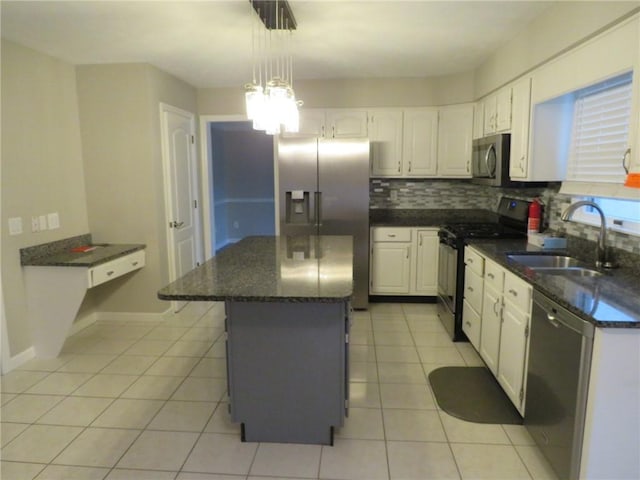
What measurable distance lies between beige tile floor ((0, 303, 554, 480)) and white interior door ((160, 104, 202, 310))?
1120 millimetres

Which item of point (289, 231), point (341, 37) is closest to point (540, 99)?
point (341, 37)

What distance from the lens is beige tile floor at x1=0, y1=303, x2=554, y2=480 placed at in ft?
6.43

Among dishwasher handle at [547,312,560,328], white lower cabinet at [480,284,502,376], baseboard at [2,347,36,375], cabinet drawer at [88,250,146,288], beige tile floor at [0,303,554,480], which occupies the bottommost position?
beige tile floor at [0,303,554,480]

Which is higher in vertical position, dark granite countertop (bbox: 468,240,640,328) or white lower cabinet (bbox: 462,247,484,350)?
dark granite countertop (bbox: 468,240,640,328)

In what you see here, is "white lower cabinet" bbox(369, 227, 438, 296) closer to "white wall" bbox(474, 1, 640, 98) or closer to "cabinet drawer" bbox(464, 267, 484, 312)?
"cabinet drawer" bbox(464, 267, 484, 312)

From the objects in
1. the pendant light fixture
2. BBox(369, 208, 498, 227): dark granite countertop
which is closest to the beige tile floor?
BBox(369, 208, 498, 227): dark granite countertop

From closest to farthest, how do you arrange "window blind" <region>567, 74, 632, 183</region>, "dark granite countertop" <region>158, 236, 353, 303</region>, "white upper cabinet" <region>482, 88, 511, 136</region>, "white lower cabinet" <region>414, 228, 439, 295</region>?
"dark granite countertop" <region>158, 236, 353, 303</region>, "window blind" <region>567, 74, 632, 183</region>, "white upper cabinet" <region>482, 88, 511, 136</region>, "white lower cabinet" <region>414, 228, 439, 295</region>

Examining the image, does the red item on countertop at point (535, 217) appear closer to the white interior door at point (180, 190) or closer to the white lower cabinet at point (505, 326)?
the white lower cabinet at point (505, 326)

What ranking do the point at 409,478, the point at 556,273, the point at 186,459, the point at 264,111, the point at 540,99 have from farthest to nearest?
the point at 540,99
the point at 556,273
the point at 264,111
the point at 186,459
the point at 409,478

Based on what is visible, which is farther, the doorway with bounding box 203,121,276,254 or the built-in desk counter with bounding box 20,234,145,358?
the doorway with bounding box 203,121,276,254

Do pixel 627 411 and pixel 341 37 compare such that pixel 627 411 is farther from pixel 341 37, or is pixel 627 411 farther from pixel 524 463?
pixel 341 37

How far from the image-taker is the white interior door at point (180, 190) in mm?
3996

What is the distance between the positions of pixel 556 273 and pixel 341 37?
2175 mm

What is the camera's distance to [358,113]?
441 centimetres
